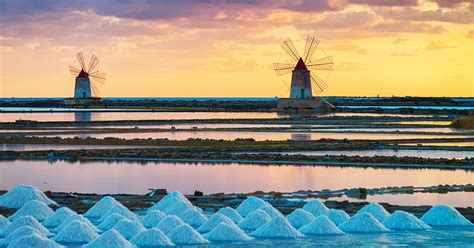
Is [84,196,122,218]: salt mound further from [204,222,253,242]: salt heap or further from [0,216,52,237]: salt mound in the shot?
[204,222,253,242]: salt heap

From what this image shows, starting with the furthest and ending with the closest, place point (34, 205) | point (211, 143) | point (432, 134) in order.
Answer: point (432, 134), point (211, 143), point (34, 205)

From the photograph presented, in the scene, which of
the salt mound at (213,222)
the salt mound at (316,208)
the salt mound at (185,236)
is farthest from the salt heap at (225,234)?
the salt mound at (316,208)

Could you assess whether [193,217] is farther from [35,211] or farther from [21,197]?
[21,197]

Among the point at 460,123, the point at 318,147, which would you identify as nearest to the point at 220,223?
the point at 318,147

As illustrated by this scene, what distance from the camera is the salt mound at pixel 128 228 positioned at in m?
13.1

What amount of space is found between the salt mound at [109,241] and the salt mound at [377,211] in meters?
3.89

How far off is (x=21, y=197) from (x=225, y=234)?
172 inches

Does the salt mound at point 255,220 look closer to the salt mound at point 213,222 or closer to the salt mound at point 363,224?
the salt mound at point 213,222

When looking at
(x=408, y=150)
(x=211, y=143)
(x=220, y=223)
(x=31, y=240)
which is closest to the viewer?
(x=31, y=240)

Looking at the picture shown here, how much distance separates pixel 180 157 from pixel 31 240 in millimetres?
12141

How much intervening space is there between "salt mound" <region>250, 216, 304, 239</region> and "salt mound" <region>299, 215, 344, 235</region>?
0.25 metres

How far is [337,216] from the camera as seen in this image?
14141 mm

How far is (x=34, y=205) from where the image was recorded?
14.8 metres

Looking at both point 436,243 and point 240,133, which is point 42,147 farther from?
point 436,243
